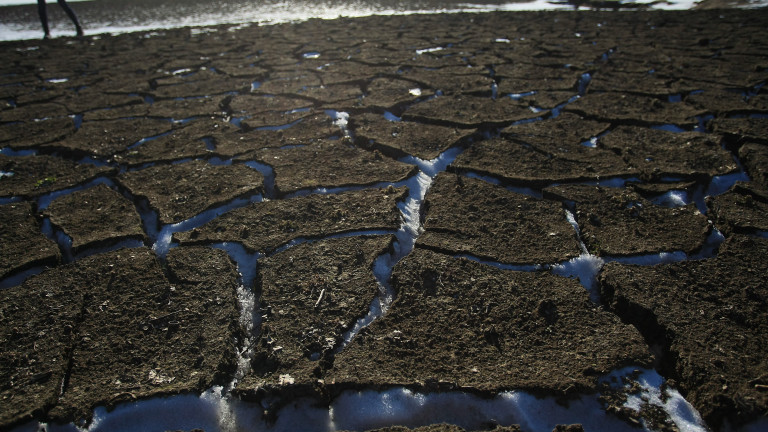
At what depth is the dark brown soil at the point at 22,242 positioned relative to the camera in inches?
73.2

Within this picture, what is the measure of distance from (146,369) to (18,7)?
657 inches

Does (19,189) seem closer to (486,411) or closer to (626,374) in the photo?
(486,411)

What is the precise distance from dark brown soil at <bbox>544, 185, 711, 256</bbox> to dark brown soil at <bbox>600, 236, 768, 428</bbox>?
0.38 feet

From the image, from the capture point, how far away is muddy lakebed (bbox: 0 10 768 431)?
1309mm

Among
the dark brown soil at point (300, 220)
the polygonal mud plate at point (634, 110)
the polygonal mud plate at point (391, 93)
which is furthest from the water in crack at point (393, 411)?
the polygonal mud plate at point (391, 93)

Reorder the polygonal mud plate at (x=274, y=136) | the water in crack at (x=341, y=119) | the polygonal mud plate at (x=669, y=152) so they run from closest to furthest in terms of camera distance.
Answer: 1. the polygonal mud plate at (x=669, y=152)
2. the polygonal mud plate at (x=274, y=136)
3. the water in crack at (x=341, y=119)

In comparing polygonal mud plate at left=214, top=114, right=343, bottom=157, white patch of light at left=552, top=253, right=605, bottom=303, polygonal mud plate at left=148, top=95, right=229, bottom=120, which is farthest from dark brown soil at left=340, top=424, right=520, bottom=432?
polygonal mud plate at left=148, top=95, right=229, bottom=120

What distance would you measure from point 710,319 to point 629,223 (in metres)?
0.61

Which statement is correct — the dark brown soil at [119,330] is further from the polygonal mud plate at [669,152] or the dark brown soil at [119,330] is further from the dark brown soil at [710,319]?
the polygonal mud plate at [669,152]

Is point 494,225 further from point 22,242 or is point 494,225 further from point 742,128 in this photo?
point 22,242

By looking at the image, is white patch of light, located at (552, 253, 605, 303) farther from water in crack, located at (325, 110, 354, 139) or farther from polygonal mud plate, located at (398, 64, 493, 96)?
polygonal mud plate, located at (398, 64, 493, 96)

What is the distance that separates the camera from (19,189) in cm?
243

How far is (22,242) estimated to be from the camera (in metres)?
1.99

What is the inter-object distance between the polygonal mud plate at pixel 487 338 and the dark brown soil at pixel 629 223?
325mm
